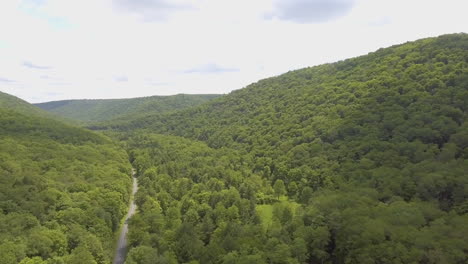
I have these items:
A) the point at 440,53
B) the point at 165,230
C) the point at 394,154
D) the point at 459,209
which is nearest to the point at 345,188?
the point at 394,154

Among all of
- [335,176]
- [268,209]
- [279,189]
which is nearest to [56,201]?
[268,209]

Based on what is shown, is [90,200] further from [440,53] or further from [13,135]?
[440,53]

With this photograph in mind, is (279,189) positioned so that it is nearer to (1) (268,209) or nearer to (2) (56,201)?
(1) (268,209)

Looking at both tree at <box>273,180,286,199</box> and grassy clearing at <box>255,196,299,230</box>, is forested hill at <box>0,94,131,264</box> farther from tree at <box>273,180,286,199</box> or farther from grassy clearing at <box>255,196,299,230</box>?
tree at <box>273,180,286,199</box>

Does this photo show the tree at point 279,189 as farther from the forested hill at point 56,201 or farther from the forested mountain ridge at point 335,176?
the forested hill at point 56,201

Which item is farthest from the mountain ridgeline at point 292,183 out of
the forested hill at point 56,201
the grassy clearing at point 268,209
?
the grassy clearing at point 268,209

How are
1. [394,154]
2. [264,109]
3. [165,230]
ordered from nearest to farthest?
[165,230], [394,154], [264,109]
